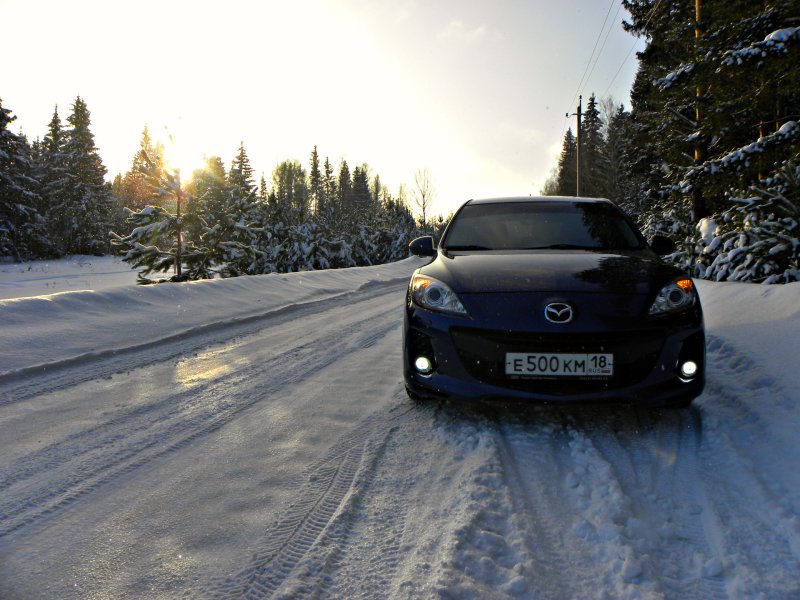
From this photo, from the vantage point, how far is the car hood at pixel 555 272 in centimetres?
291

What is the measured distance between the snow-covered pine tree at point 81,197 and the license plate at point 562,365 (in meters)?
44.9

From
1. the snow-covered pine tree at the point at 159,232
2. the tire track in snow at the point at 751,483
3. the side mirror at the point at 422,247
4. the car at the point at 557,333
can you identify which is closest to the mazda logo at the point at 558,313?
the car at the point at 557,333

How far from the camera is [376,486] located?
2289 mm

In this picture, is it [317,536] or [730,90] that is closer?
[317,536]

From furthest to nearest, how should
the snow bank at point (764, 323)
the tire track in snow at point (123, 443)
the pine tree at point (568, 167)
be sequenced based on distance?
the pine tree at point (568, 167)
the snow bank at point (764, 323)
the tire track in snow at point (123, 443)

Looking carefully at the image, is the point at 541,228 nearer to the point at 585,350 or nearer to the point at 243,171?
the point at 585,350

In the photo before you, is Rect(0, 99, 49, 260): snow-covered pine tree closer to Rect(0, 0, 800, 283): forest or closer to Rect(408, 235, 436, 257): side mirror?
Rect(0, 0, 800, 283): forest

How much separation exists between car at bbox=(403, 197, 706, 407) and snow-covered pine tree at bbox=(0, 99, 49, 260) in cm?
3954

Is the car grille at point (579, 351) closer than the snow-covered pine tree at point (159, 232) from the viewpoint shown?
Yes

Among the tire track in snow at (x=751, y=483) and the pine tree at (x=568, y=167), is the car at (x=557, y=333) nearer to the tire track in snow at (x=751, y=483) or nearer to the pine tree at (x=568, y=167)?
the tire track in snow at (x=751, y=483)

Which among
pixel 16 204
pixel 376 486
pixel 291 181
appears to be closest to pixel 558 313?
pixel 376 486

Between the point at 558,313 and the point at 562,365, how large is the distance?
0.29 m

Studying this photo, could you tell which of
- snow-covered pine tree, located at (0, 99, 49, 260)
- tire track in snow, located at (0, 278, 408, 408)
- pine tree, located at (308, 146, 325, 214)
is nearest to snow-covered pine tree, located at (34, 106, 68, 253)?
snow-covered pine tree, located at (0, 99, 49, 260)

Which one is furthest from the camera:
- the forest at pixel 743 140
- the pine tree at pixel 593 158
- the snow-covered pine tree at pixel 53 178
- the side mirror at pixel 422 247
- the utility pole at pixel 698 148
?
the pine tree at pixel 593 158
